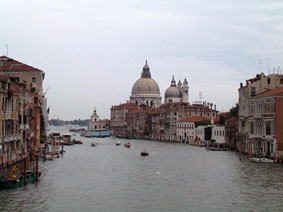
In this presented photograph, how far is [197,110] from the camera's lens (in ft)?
302

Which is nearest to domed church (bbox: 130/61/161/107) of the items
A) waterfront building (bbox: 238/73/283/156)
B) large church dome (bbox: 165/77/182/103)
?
large church dome (bbox: 165/77/182/103)

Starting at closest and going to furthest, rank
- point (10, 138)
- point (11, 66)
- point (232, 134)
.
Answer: point (10, 138), point (11, 66), point (232, 134)

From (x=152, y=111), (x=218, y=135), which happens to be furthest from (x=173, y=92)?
(x=218, y=135)

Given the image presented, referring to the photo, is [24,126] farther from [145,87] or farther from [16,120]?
[145,87]

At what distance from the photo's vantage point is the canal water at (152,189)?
2041cm

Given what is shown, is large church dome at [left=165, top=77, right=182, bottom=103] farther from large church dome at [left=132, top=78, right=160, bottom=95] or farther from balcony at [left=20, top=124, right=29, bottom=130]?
balcony at [left=20, top=124, right=29, bottom=130]

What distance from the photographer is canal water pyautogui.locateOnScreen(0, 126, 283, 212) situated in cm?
2041

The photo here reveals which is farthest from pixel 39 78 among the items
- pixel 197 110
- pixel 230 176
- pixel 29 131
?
pixel 197 110

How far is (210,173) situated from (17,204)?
14.6 m

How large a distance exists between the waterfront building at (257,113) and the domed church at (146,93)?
3483 inches

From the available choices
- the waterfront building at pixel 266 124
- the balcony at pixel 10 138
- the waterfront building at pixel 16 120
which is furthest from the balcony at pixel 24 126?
the waterfront building at pixel 266 124

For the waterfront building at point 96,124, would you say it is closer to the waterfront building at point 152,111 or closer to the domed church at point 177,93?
the waterfront building at point 152,111

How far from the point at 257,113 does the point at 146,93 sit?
97.8 m

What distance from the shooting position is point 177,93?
130750 mm
